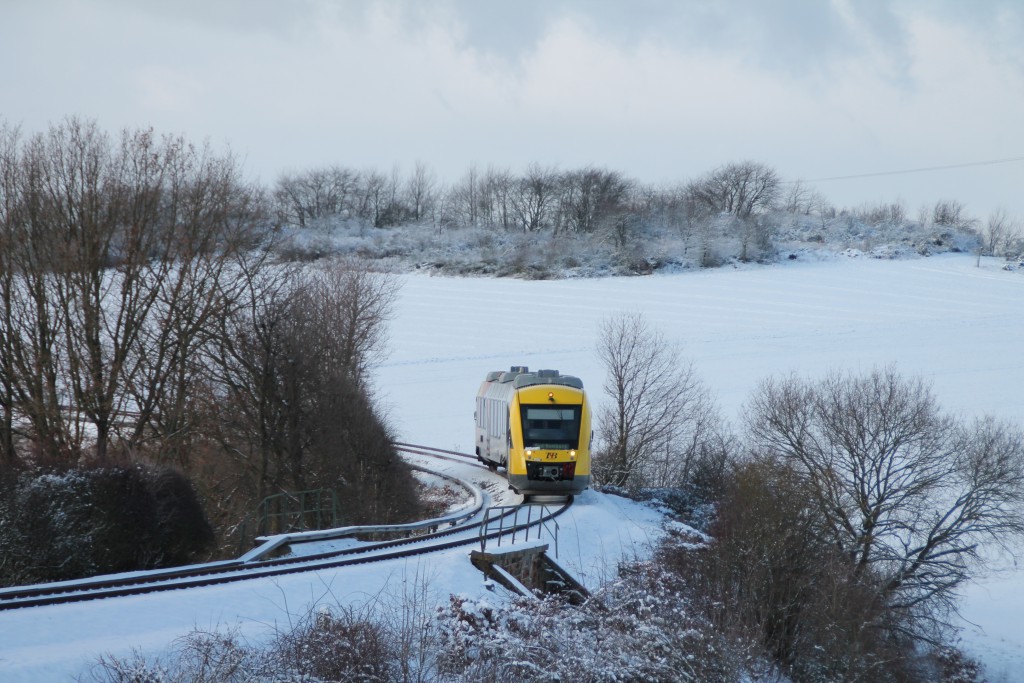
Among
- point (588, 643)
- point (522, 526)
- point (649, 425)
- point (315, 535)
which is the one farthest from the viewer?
point (649, 425)

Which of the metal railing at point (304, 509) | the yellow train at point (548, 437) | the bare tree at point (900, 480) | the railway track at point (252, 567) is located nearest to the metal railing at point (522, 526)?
the railway track at point (252, 567)

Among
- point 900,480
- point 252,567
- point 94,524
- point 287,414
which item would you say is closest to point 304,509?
point 287,414

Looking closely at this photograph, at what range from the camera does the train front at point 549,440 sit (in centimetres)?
2480

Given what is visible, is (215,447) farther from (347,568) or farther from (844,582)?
(844,582)

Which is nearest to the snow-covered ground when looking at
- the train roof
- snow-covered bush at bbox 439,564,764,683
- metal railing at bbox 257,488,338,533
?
snow-covered bush at bbox 439,564,764,683

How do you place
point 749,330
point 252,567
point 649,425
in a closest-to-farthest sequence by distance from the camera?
point 252,567
point 649,425
point 749,330

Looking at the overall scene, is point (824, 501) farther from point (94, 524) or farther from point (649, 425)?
point (94, 524)

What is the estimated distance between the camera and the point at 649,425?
38.9 metres

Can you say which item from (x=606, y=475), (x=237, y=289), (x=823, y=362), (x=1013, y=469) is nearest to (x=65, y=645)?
(x=237, y=289)

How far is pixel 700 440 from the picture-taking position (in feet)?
128

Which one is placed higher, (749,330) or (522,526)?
(749,330)

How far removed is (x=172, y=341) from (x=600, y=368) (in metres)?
31.8

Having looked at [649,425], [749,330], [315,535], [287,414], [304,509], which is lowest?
[649,425]

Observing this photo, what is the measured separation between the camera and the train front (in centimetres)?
2480
